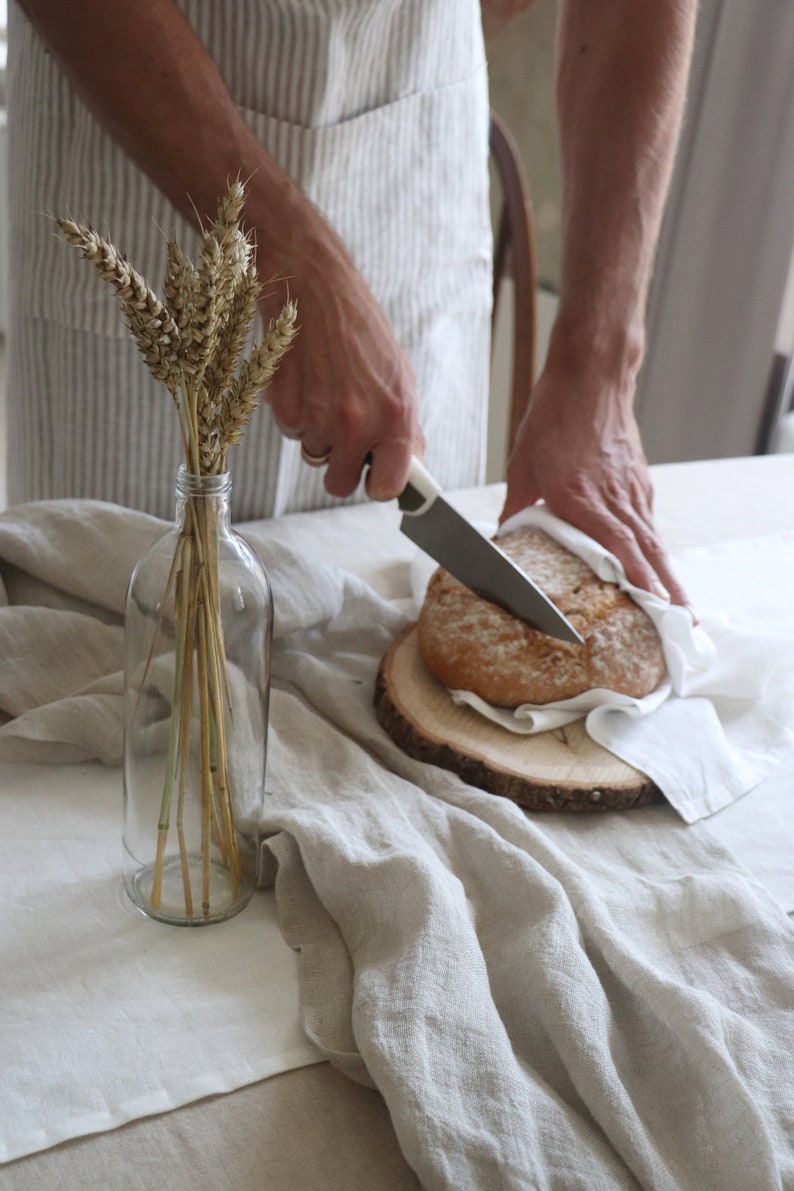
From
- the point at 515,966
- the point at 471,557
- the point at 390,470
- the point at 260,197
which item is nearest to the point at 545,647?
the point at 471,557

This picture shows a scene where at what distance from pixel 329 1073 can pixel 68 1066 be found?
5.7 inches

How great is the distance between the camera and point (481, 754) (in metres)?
0.89

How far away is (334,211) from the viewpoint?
4.13 feet

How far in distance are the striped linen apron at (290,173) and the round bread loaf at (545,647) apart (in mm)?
437

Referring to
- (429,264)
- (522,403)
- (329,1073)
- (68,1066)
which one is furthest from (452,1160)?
(522,403)

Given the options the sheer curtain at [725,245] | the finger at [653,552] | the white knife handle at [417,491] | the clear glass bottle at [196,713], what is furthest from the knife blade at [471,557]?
the sheer curtain at [725,245]

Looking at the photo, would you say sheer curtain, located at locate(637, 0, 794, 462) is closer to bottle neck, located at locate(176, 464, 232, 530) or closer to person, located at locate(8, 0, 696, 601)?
person, located at locate(8, 0, 696, 601)

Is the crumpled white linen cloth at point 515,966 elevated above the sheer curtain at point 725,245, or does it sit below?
below

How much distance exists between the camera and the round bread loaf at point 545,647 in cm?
94

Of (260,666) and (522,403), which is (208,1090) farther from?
(522,403)

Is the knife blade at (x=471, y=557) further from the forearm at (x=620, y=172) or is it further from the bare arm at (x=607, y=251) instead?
the forearm at (x=620, y=172)

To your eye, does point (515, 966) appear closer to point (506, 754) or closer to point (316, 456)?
point (506, 754)

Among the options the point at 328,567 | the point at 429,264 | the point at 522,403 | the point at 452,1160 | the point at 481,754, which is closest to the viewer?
the point at 452,1160

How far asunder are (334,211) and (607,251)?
1.02 ft
